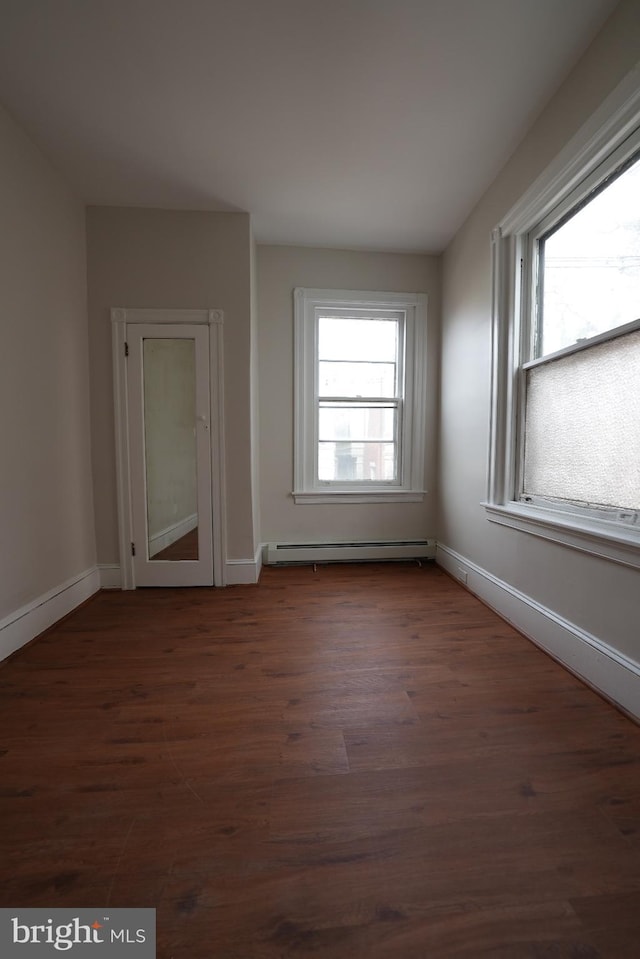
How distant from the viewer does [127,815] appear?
3.47 ft

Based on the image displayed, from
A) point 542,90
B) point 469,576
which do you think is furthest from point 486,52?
point 469,576

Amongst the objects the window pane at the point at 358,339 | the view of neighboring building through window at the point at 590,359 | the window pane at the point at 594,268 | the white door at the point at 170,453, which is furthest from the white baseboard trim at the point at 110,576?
the window pane at the point at 594,268

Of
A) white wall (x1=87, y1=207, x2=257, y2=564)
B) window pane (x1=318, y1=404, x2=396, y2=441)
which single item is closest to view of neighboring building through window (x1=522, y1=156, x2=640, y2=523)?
window pane (x1=318, y1=404, x2=396, y2=441)

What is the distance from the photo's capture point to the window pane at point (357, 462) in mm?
3449

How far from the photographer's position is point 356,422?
3.45 metres

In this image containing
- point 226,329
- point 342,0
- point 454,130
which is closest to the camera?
point 342,0

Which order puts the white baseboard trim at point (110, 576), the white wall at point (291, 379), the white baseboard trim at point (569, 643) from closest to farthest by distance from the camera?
the white baseboard trim at point (569, 643), the white baseboard trim at point (110, 576), the white wall at point (291, 379)

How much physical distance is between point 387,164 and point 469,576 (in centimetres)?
280

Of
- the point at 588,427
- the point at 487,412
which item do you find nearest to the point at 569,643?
the point at 588,427

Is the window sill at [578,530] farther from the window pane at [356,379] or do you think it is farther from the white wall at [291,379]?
the window pane at [356,379]

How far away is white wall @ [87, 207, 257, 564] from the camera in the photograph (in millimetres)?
2723

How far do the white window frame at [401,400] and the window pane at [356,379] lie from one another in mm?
102

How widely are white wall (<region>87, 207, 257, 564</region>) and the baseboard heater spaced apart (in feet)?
2.89

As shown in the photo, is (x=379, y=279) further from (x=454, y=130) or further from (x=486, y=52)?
(x=486, y=52)
